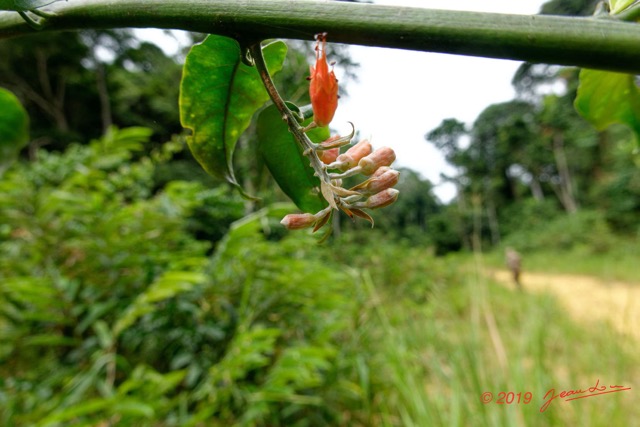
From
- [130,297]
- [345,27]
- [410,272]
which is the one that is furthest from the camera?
[410,272]

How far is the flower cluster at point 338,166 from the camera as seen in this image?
151 millimetres

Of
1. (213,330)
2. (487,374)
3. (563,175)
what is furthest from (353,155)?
(563,175)

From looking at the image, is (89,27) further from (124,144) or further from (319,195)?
(124,144)

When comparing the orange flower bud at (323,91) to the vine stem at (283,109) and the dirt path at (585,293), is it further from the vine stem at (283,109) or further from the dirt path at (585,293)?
the dirt path at (585,293)

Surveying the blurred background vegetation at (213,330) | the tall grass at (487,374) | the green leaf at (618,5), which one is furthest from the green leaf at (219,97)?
the tall grass at (487,374)

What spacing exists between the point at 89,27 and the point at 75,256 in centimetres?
124

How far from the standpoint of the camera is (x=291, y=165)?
7.4 inches

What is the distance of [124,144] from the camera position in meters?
1.33

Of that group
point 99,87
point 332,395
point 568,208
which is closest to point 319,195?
point 332,395

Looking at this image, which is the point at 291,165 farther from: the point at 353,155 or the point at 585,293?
the point at 585,293

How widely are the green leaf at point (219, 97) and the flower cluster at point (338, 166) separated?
3cm

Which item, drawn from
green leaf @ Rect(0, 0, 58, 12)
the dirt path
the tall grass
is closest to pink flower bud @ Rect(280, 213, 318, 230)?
green leaf @ Rect(0, 0, 58, 12)

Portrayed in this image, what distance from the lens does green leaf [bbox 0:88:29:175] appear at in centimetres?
31

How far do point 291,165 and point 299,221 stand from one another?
4 cm
